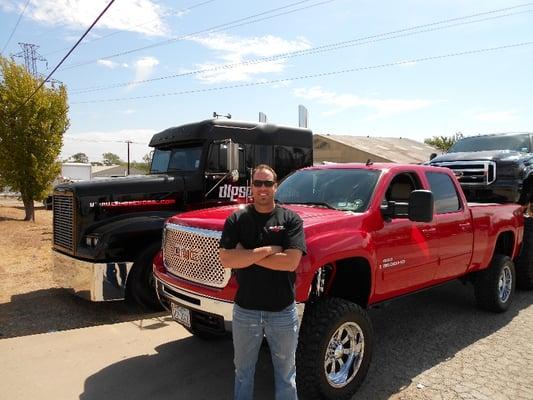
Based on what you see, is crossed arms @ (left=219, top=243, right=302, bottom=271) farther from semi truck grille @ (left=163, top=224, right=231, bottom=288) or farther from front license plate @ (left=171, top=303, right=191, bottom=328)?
front license plate @ (left=171, top=303, right=191, bottom=328)

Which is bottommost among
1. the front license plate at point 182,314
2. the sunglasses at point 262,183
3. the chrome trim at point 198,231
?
the front license plate at point 182,314

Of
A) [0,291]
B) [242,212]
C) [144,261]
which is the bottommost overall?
[0,291]

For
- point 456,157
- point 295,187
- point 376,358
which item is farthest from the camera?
point 456,157

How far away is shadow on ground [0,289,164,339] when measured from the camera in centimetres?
557

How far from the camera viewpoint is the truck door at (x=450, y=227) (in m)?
4.95

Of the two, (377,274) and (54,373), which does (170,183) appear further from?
(377,274)

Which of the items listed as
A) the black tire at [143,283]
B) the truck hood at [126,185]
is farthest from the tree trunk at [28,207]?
the black tire at [143,283]

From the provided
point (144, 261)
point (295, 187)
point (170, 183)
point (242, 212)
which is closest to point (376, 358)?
point (295, 187)

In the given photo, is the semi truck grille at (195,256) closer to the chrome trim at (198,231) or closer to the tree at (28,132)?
the chrome trim at (198,231)

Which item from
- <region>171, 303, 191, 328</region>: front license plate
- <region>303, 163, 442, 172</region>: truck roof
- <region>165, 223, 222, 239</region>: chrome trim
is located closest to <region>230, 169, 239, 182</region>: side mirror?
<region>303, 163, 442, 172</region>: truck roof

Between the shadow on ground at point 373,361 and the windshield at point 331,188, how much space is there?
59.7 inches

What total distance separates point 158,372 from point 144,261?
190 centimetres

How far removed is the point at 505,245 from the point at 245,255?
5.18 metres

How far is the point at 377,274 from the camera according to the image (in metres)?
4.07
